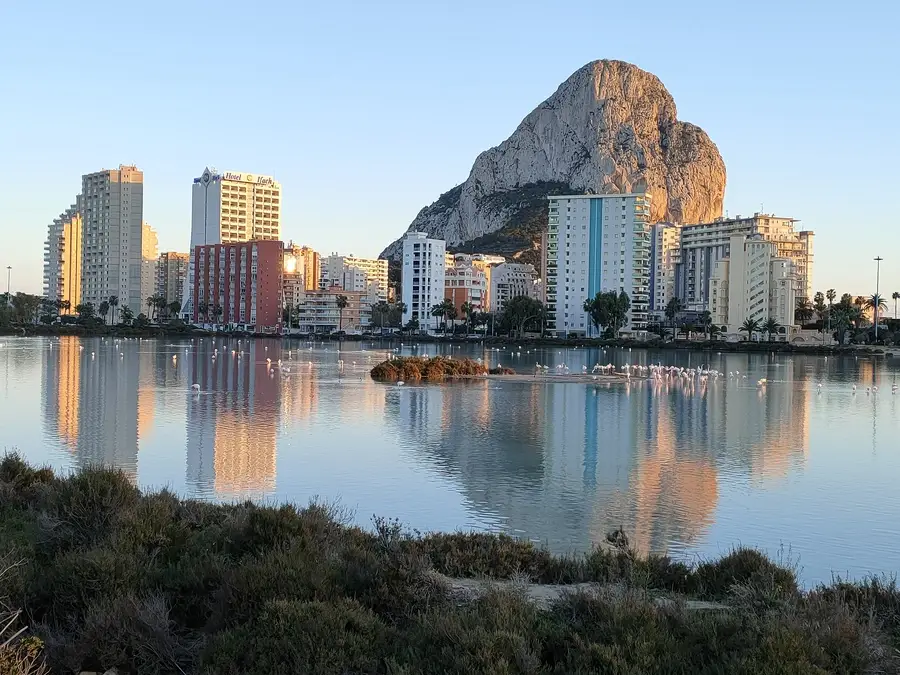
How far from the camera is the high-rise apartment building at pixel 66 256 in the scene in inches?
7308

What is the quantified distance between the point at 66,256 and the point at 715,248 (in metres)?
129

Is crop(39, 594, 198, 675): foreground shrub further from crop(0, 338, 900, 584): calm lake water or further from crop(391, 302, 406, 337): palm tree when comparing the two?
crop(391, 302, 406, 337): palm tree

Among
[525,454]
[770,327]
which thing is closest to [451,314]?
[770,327]

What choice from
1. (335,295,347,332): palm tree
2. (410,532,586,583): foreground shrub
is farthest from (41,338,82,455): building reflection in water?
(335,295,347,332): palm tree

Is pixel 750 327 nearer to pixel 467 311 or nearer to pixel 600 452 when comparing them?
pixel 467 311

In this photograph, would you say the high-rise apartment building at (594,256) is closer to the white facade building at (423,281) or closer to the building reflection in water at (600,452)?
the white facade building at (423,281)

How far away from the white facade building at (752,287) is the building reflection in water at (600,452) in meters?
91.2

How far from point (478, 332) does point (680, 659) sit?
144 m

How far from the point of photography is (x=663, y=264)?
7062 inches

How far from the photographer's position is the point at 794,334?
127 metres

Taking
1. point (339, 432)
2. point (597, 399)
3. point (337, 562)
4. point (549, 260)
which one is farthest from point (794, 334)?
point (337, 562)

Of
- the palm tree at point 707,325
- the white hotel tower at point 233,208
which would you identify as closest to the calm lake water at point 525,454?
the palm tree at point 707,325

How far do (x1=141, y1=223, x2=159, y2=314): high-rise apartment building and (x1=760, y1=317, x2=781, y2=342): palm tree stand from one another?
11758 centimetres

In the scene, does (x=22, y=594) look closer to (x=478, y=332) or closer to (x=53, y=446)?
(x=53, y=446)
